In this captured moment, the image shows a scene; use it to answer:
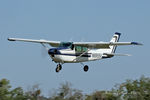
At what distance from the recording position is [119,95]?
54.3 m

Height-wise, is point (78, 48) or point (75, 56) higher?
point (78, 48)

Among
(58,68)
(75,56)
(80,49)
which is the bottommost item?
(58,68)

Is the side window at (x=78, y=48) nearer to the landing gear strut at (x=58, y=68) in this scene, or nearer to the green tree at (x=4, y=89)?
the landing gear strut at (x=58, y=68)

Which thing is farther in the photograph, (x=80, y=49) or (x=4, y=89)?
(x=4, y=89)

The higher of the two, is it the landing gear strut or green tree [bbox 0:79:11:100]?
green tree [bbox 0:79:11:100]

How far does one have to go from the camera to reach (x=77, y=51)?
35.8 metres

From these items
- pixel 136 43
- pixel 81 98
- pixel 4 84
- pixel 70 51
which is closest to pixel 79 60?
pixel 70 51

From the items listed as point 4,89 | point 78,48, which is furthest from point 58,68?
point 4,89

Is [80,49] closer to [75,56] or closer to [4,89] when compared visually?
[75,56]

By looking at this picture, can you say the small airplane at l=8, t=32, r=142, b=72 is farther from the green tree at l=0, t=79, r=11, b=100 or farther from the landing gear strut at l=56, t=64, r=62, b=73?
the green tree at l=0, t=79, r=11, b=100

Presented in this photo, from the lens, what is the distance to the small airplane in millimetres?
33906

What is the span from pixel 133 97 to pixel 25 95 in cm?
1177

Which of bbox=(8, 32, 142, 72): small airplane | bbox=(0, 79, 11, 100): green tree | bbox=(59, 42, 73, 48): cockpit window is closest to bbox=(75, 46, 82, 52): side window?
bbox=(8, 32, 142, 72): small airplane

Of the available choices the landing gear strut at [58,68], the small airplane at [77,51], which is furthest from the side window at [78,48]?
the landing gear strut at [58,68]
